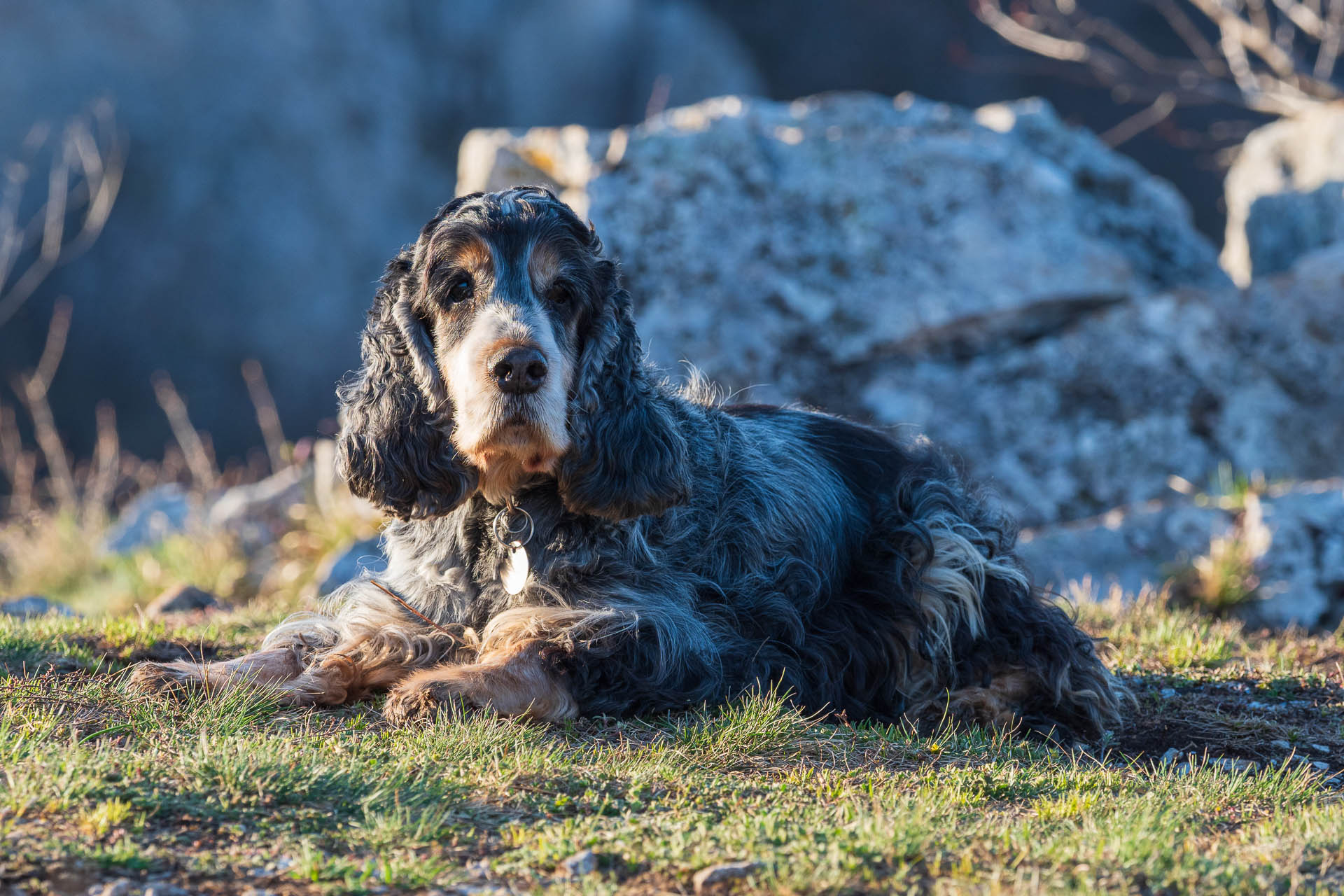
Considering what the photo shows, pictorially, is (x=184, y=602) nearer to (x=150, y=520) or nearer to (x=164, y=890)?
(x=150, y=520)

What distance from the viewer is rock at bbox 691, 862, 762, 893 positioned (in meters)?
2.78

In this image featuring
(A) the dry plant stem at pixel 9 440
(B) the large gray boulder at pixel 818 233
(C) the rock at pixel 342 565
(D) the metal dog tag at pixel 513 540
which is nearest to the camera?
(D) the metal dog tag at pixel 513 540

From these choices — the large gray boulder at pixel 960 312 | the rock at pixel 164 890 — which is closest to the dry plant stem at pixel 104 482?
the large gray boulder at pixel 960 312

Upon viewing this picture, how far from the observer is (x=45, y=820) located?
9.53 ft

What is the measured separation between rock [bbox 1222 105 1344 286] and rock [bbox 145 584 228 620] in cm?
836

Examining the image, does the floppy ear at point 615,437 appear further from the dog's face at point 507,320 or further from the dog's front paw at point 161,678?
the dog's front paw at point 161,678

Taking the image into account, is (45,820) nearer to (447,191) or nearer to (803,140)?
(803,140)

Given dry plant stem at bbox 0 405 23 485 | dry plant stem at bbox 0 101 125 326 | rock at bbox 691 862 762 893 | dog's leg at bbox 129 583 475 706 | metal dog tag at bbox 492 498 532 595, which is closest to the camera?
rock at bbox 691 862 762 893

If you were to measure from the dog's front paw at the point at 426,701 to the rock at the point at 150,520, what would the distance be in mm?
7327

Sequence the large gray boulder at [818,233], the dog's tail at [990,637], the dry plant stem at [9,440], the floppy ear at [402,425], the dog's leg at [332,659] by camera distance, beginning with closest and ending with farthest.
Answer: the dog's leg at [332,659], the floppy ear at [402,425], the dog's tail at [990,637], the large gray boulder at [818,233], the dry plant stem at [9,440]

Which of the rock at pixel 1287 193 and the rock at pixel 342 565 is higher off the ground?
the rock at pixel 1287 193

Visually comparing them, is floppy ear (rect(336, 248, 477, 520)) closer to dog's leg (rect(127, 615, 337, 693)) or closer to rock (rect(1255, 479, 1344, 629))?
dog's leg (rect(127, 615, 337, 693))

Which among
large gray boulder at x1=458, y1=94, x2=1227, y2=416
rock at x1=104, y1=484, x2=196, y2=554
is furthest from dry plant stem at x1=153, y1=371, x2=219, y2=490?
large gray boulder at x1=458, y1=94, x2=1227, y2=416

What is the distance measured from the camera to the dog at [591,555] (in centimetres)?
410
